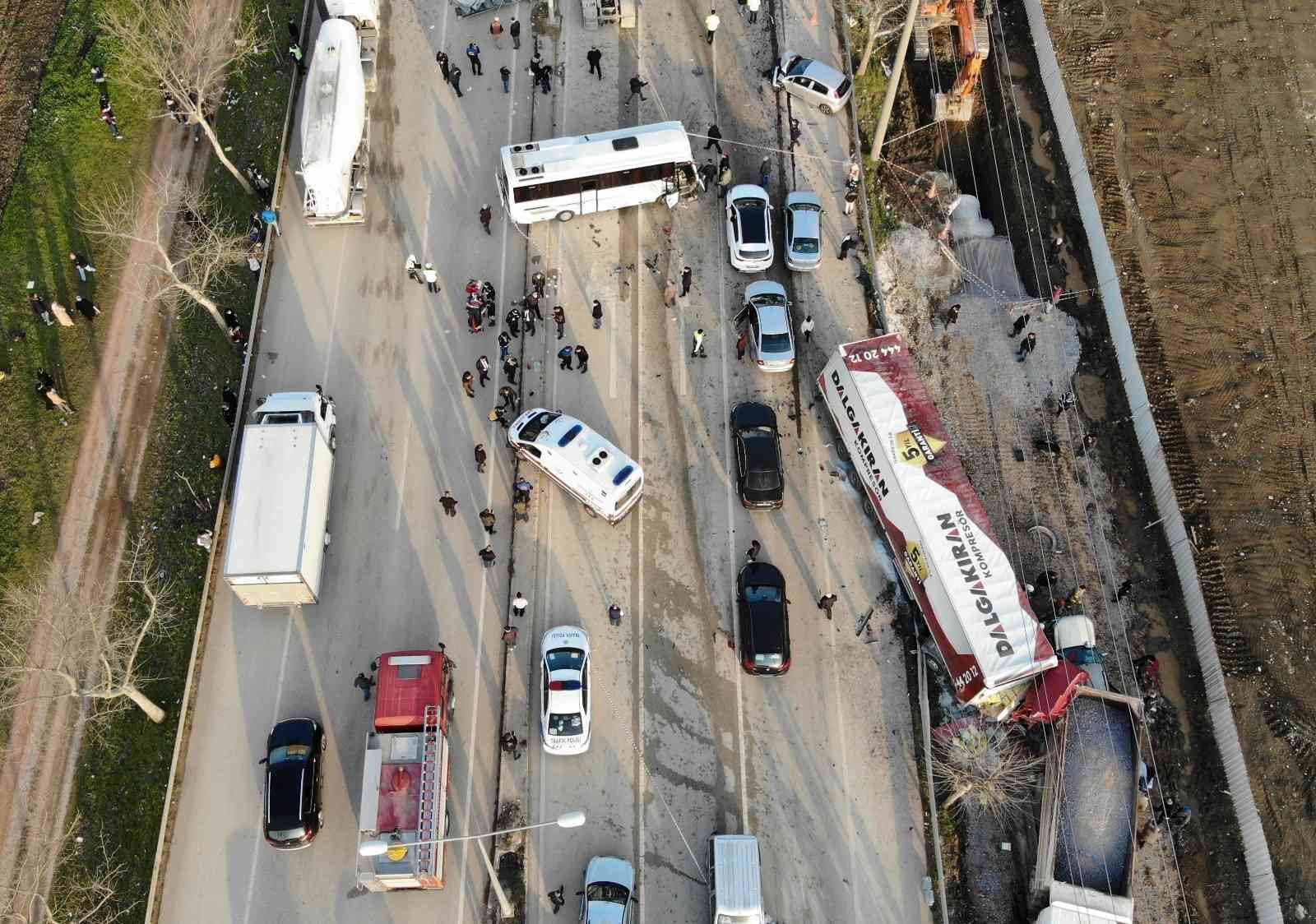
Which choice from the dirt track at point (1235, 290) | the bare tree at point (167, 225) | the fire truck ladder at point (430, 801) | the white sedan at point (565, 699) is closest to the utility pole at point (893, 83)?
the dirt track at point (1235, 290)

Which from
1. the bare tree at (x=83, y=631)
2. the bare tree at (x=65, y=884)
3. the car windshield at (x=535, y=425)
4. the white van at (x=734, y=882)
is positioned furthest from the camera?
the car windshield at (x=535, y=425)

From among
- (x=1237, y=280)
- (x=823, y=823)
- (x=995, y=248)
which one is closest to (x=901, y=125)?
(x=995, y=248)

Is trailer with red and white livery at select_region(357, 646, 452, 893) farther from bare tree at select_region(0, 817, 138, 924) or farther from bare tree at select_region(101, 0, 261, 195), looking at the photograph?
bare tree at select_region(101, 0, 261, 195)

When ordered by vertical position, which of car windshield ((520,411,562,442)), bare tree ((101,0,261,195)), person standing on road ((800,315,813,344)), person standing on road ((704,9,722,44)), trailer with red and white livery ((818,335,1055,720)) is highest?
person standing on road ((704,9,722,44))

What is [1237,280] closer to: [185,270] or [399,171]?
[399,171]

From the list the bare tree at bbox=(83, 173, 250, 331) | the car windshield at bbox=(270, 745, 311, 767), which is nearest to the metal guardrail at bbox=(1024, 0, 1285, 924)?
the car windshield at bbox=(270, 745, 311, 767)

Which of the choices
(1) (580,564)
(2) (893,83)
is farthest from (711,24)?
(1) (580,564)

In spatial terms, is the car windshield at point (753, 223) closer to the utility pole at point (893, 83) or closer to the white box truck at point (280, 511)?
the utility pole at point (893, 83)
